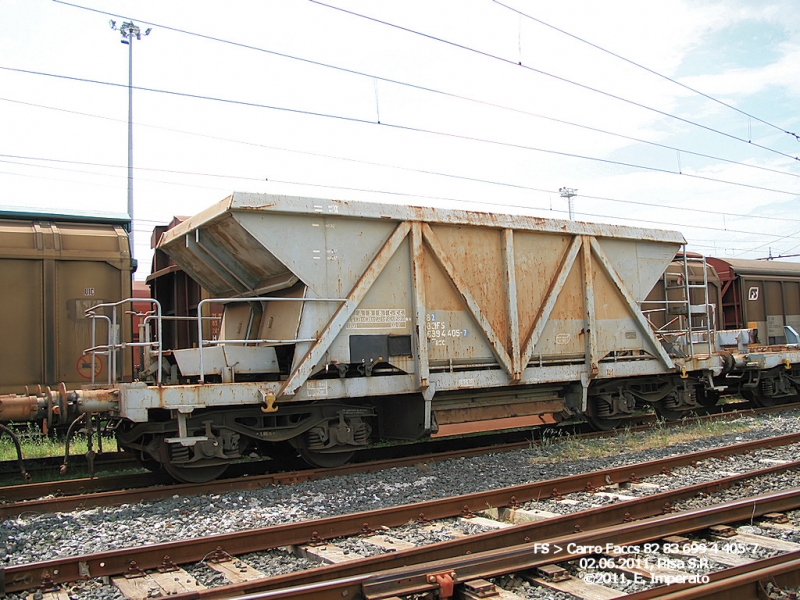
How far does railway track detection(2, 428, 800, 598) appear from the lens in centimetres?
428

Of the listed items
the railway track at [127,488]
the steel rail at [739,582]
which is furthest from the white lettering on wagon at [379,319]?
the steel rail at [739,582]

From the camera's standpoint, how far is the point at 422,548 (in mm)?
4797

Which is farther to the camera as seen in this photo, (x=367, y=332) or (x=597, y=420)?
(x=597, y=420)

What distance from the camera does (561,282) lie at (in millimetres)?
9859

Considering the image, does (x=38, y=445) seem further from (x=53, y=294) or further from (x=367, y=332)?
(x=367, y=332)

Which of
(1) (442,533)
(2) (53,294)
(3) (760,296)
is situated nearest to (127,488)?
(2) (53,294)

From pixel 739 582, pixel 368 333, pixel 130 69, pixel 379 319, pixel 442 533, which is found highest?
pixel 130 69

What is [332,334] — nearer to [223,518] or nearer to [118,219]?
[223,518]

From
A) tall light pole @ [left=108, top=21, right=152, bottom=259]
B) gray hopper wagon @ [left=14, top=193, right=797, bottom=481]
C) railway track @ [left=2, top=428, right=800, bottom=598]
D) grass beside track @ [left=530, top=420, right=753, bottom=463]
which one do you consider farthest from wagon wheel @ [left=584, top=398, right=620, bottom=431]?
tall light pole @ [left=108, top=21, right=152, bottom=259]

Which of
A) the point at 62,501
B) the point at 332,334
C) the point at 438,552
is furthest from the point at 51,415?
the point at 438,552

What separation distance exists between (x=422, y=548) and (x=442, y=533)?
2.76 feet

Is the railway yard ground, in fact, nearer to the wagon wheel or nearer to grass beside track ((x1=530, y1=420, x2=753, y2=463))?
grass beside track ((x1=530, y1=420, x2=753, y2=463))

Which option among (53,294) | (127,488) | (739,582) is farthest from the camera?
(53,294)

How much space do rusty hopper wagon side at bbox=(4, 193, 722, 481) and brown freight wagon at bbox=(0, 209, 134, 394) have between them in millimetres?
2153
